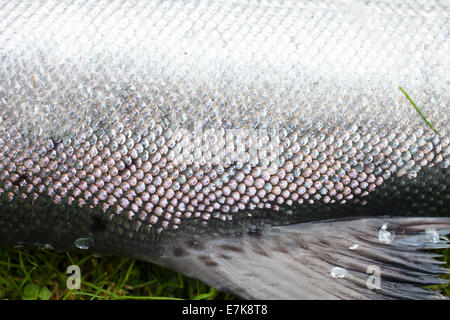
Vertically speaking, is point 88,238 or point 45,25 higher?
point 45,25

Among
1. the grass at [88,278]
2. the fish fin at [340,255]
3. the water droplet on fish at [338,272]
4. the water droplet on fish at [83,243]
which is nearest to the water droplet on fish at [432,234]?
the fish fin at [340,255]

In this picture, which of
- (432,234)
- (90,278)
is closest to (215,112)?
(432,234)

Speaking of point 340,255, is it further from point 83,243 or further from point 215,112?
point 83,243

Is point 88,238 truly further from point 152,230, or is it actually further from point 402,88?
point 402,88

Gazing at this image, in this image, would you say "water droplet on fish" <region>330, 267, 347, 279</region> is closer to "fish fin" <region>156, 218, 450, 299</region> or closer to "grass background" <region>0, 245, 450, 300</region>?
"fish fin" <region>156, 218, 450, 299</region>

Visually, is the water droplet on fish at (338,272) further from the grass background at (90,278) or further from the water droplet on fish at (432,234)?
the grass background at (90,278)

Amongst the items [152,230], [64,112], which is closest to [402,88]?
[152,230]
